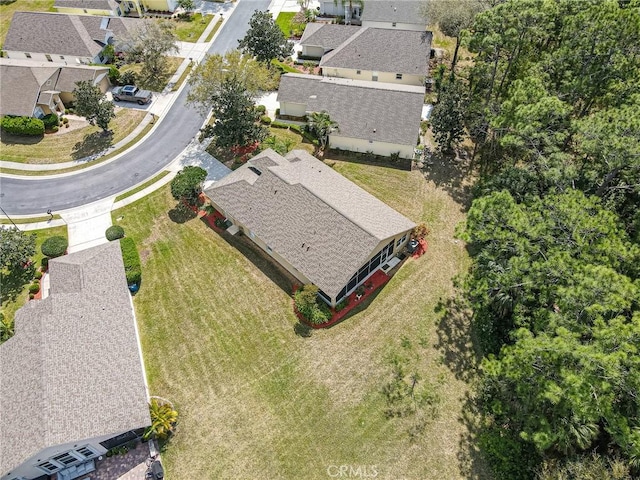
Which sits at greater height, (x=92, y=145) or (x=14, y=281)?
(x=92, y=145)

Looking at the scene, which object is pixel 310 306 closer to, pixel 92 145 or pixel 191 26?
pixel 92 145

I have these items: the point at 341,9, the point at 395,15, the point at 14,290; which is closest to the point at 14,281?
the point at 14,290

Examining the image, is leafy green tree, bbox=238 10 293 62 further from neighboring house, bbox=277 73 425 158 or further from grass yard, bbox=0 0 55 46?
grass yard, bbox=0 0 55 46

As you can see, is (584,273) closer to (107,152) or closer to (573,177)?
(573,177)

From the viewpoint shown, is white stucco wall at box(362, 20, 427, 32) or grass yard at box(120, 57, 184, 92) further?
white stucco wall at box(362, 20, 427, 32)

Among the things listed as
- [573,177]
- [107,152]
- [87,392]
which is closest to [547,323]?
[573,177]

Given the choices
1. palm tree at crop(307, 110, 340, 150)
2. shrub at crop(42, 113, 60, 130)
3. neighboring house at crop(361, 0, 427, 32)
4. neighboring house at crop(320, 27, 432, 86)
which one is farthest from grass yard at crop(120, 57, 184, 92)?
neighboring house at crop(361, 0, 427, 32)
